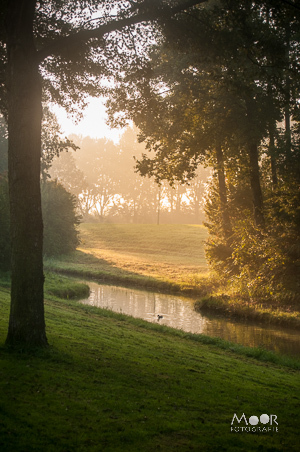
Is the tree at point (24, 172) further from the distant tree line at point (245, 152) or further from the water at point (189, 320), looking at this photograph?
the water at point (189, 320)

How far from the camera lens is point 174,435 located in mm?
5324

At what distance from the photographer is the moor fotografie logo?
5.82 metres

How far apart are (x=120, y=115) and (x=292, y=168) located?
37.9ft

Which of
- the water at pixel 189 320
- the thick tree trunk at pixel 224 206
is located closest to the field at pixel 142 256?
the thick tree trunk at pixel 224 206

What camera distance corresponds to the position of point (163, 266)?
1650 inches

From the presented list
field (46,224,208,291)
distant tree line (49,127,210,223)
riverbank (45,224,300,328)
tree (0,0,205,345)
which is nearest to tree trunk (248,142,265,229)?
riverbank (45,224,300,328)

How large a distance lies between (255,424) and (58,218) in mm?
44562

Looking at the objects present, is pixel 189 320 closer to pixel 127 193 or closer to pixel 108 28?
pixel 108 28

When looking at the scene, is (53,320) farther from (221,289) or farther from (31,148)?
(221,289)

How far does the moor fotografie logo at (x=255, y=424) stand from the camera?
19.1ft

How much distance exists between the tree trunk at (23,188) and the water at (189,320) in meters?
10.2

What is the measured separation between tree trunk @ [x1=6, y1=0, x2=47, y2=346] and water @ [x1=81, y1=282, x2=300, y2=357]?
10232 mm

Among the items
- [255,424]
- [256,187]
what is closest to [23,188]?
[255,424]

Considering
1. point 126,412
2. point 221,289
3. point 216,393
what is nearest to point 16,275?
point 126,412
